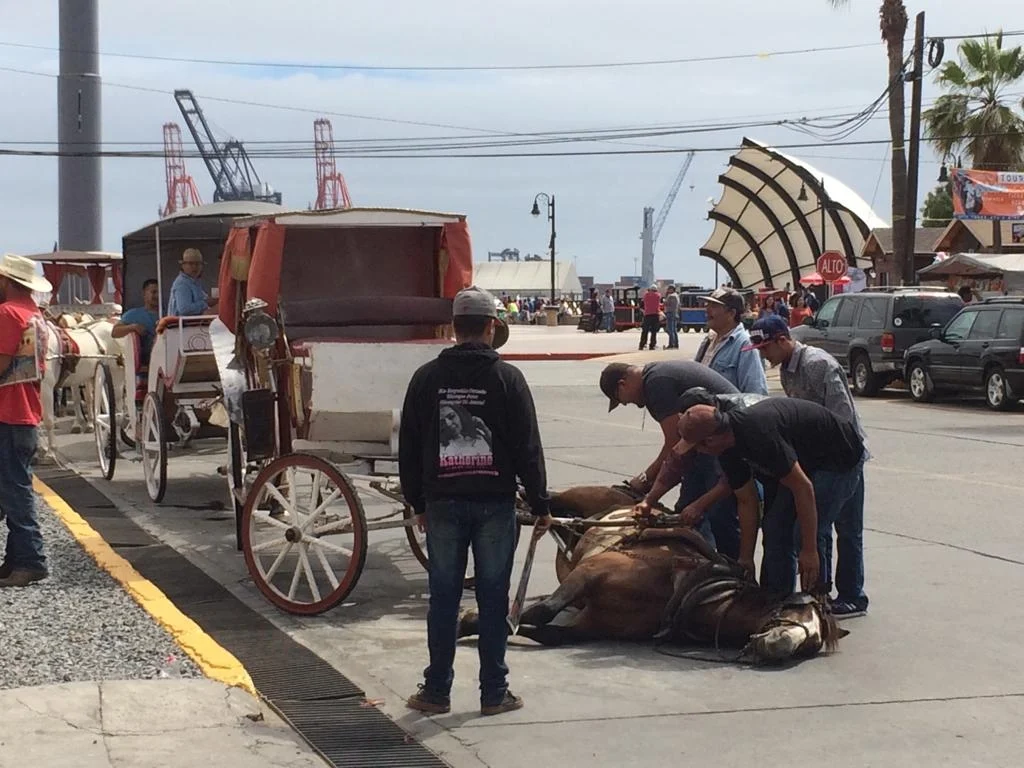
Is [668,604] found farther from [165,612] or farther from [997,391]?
[997,391]

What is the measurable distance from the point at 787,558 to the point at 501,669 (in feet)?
6.79

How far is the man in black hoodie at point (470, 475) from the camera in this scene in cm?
643

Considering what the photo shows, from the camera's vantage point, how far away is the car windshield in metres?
27.5

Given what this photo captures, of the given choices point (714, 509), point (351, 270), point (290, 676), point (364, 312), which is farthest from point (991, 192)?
point (290, 676)

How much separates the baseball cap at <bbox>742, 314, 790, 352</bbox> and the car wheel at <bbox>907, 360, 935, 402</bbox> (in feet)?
58.4

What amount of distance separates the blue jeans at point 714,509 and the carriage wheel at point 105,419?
7.26m

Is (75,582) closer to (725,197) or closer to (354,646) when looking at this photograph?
A: (354,646)

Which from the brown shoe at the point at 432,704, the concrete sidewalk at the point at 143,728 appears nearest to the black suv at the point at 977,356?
the brown shoe at the point at 432,704

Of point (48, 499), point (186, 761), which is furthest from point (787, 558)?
point (48, 499)

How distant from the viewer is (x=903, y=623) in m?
8.41

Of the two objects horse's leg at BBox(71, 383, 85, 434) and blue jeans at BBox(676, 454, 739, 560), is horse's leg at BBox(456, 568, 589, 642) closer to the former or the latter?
blue jeans at BBox(676, 454, 739, 560)

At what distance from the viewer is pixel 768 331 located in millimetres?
8781

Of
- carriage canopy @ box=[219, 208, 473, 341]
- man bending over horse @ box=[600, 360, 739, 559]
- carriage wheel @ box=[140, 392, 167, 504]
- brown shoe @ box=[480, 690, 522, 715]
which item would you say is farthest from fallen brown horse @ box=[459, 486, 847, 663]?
carriage wheel @ box=[140, 392, 167, 504]

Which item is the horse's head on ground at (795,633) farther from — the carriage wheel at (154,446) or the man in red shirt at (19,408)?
the carriage wheel at (154,446)
